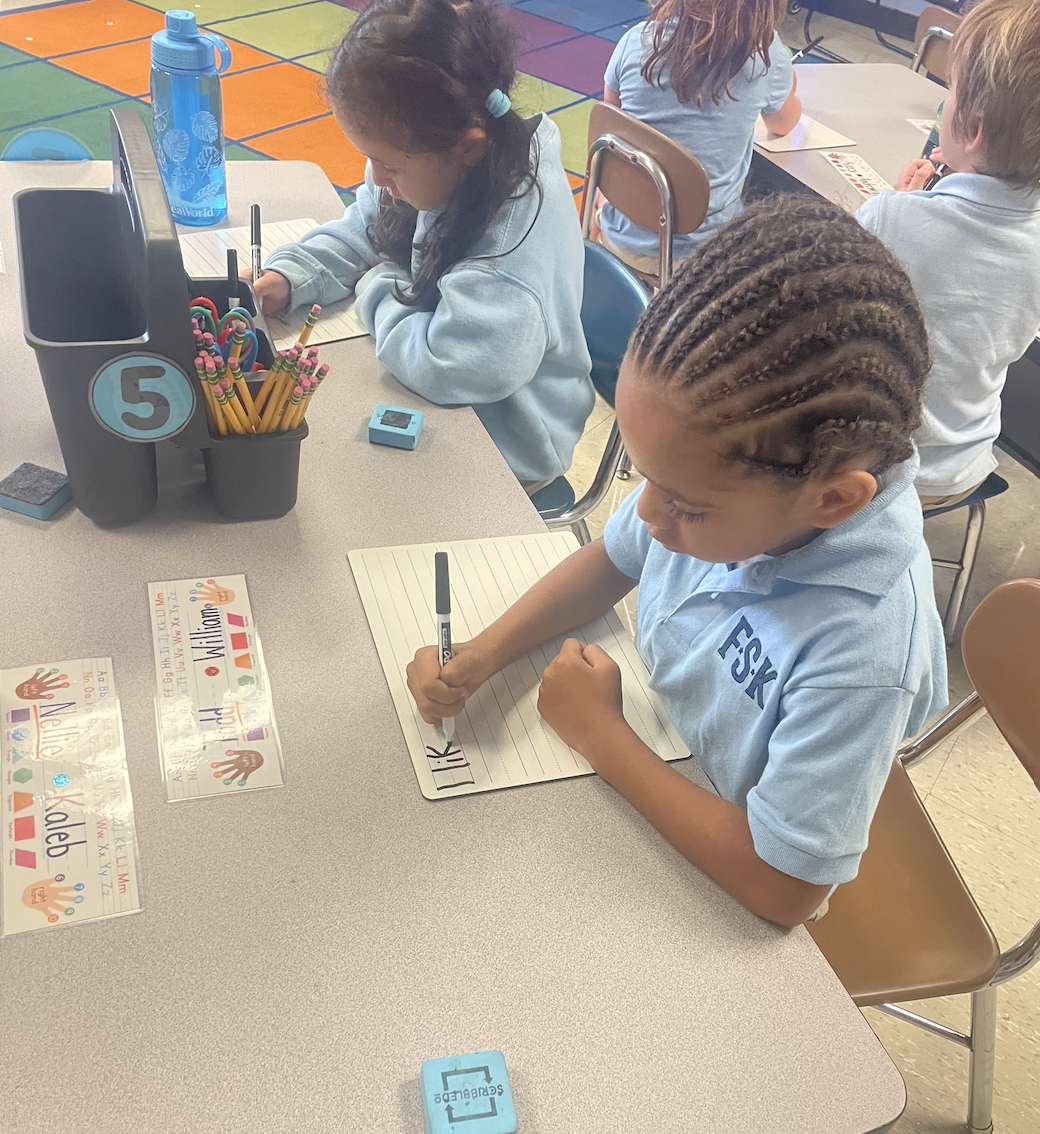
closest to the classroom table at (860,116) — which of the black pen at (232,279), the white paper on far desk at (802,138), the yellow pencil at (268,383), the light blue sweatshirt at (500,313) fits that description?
the white paper on far desk at (802,138)

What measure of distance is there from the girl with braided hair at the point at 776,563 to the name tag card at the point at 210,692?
130mm

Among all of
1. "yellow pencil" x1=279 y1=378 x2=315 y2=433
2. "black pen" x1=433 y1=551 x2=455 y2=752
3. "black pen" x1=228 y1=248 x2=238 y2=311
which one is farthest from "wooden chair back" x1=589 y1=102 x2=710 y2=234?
"black pen" x1=433 y1=551 x2=455 y2=752

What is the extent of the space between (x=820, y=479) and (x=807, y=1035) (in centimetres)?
36

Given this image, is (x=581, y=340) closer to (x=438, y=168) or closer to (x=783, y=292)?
(x=438, y=168)

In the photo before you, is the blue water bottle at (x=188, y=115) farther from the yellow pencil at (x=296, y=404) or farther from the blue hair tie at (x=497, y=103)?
the yellow pencil at (x=296, y=404)

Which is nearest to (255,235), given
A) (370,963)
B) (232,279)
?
(232,279)

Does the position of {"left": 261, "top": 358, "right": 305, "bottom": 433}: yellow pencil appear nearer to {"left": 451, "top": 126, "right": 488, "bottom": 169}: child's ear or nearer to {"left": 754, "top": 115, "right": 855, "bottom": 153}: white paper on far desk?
{"left": 451, "top": 126, "right": 488, "bottom": 169}: child's ear

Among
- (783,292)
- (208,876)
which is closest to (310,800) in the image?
(208,876)

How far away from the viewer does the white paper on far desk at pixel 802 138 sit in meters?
2.17

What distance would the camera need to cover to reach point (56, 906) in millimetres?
649

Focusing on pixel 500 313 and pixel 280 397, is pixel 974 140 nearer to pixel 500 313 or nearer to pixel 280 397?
pixel 500 313

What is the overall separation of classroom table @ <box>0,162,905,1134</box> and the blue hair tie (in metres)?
0.65

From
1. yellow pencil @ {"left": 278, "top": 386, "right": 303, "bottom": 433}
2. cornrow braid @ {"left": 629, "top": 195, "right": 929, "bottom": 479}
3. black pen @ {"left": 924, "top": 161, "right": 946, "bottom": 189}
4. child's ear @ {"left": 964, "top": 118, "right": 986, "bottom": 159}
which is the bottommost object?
black pen @ {"left": 924, "top": 161, "right": 946, "bottom": 189}

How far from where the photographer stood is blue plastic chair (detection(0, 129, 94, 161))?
1.52m
